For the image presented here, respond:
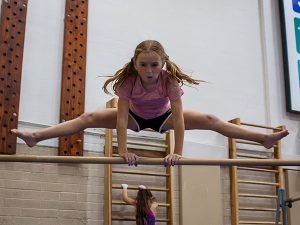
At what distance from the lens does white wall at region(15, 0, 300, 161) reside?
15.8 feet

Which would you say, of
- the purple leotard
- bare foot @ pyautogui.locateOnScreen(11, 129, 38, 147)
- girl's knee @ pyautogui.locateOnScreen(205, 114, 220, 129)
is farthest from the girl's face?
the purple leotard

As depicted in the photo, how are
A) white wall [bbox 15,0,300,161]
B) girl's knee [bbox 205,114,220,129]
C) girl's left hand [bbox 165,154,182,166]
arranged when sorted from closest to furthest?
girl's left hand [bbox 165,154,182,166]
girl's knee [bbox 205,114,220,129]
white wall [bbox 15,0,300,161]

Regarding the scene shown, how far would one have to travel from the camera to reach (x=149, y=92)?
9.34 feet

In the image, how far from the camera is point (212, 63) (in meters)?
5.75

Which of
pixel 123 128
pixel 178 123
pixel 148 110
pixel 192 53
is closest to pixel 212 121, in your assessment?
pixel 178 123

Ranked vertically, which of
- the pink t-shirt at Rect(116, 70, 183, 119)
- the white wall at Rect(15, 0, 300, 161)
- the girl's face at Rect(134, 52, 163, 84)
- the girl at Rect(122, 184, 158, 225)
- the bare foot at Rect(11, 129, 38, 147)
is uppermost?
the white wall at Rect(15, 0, 300, 161)

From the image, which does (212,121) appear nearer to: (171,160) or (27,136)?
(171,160)

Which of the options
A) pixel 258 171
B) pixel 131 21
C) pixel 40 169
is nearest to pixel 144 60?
pixel 40 169

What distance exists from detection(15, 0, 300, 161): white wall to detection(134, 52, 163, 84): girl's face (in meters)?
2.23

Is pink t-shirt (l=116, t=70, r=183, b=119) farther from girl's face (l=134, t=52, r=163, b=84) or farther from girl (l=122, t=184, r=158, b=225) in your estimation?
girl (l=122, t=184, r=158, b=225)

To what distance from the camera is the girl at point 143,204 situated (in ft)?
15.0

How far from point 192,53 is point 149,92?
2.92 meters

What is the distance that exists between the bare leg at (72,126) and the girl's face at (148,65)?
371mm

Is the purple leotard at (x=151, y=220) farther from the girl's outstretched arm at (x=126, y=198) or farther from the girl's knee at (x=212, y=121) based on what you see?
the girl's knee at (x=212, y=121)
